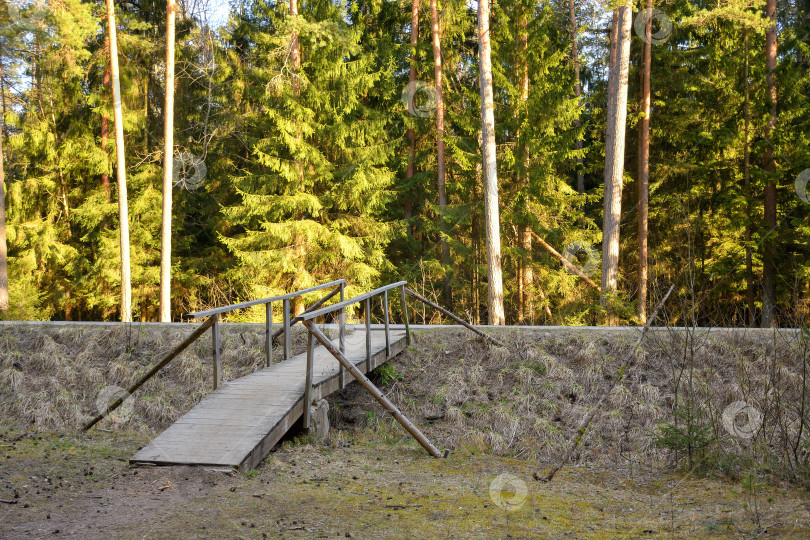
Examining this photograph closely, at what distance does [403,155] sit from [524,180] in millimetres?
4358

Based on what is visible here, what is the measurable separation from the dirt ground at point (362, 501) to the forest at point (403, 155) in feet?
33.0

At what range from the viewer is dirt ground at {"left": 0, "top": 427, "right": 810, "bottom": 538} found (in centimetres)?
452

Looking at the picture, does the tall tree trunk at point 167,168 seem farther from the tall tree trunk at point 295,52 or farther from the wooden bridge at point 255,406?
the wooden bridge at point 255,406

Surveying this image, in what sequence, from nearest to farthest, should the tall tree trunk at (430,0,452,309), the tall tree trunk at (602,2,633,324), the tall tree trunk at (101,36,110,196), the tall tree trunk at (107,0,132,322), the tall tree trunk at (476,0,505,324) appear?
1. the tall tree trunk at (602,2,633,324)
2. the tall tree trunk at (476,0,505,324)
3. the tall tree trunk at (107,0,132,322)
4. the tall tree trunk at (101,36,110,196)
5. the tall tree trunk at (430,0,452,309)

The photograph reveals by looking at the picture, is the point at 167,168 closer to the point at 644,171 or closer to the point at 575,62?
the point at 644,171

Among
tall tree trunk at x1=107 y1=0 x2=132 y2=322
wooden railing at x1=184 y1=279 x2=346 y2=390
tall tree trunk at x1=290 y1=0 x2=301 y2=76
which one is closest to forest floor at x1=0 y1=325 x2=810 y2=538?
wooden railing at x1=184 y1=279 x2=346 y2=390

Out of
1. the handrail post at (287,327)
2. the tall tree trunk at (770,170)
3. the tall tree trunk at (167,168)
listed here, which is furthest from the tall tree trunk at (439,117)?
the handrail post at (287,327)

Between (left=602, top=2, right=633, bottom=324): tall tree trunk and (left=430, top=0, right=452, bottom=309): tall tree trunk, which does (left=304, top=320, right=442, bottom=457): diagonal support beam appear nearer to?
(left=602, top=2, right=633, bottom=324): tall tree trunk

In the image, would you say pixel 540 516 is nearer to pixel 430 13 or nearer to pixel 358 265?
pixel 358 265

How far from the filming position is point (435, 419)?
9.21 meters

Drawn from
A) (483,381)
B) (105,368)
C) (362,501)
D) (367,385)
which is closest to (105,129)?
(105,368)

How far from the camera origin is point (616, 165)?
16.5m

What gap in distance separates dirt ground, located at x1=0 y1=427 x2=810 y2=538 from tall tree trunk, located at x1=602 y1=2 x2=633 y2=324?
1038 cm

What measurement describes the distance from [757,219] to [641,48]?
228 inches
